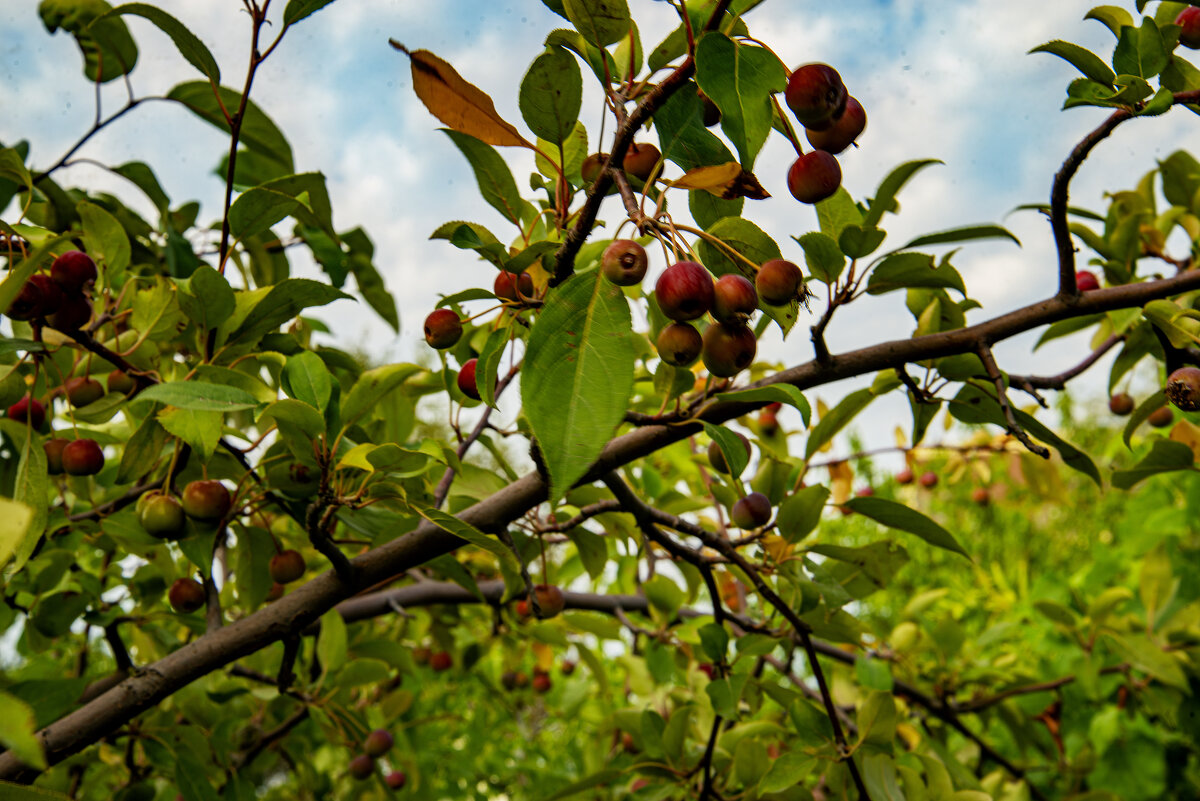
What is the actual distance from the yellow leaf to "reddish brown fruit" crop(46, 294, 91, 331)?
50 centimetres

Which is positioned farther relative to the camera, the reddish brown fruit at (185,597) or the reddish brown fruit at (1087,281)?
the reddish brown fruit at (1087,281)

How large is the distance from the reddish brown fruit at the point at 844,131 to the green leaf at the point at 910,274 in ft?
0.85

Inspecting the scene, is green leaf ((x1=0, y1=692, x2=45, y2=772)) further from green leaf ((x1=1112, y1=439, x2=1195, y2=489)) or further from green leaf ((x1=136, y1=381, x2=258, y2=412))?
green leaf ((x1=1112, y1=439, x2=1195, y2=489))

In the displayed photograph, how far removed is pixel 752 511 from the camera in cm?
113

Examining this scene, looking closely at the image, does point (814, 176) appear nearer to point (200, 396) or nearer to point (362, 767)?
point (200, 396)

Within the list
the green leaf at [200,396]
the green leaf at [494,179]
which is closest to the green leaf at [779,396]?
the green leaf at [494,179]

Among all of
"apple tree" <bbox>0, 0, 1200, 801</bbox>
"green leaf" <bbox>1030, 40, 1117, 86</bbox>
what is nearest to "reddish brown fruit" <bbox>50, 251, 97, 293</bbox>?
"apple tree" <bbox>0, 0, 1200, 801</bbox>

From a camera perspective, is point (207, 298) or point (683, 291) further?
point (207, 298)

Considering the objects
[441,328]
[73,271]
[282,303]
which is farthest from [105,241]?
[441,328]

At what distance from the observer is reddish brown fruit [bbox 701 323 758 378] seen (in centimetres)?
68

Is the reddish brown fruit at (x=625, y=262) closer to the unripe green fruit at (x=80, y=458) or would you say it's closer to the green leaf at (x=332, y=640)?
the unripe green fruit at (x=80, y=458)

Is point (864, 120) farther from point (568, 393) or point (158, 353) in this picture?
point (158, 353)

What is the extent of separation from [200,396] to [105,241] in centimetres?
36

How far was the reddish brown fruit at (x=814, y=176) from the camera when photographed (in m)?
0.67
